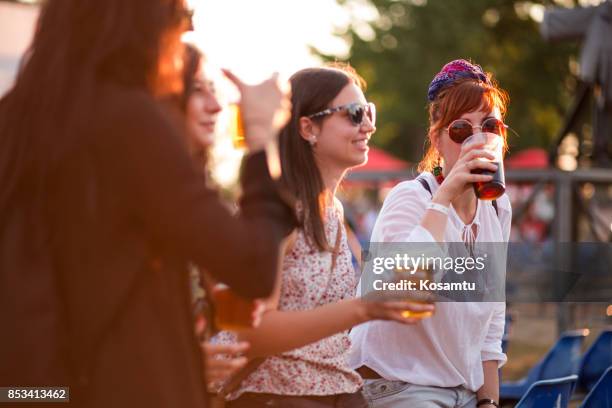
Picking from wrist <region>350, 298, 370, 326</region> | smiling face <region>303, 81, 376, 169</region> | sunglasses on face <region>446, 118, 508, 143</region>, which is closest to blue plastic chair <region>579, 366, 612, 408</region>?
sunglasses on face <region>446, 118, 508, 143</region>

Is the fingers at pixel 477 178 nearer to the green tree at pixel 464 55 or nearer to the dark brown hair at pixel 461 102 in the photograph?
the dark brown hair at pixel 461 102

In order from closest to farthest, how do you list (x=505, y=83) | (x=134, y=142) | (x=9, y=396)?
1. (x=134, y=142)
2. (x=9, y=396)
3. (x=505, y=83)

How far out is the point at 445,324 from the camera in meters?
2.76

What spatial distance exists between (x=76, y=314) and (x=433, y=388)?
156 cm

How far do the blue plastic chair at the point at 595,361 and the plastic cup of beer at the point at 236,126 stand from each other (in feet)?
11.3

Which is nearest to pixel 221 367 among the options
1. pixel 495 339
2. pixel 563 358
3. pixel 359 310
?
pixel 359 310

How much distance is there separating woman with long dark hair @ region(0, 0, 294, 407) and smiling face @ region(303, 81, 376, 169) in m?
1.11

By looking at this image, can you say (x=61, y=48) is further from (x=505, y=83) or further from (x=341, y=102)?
(x=505, y=83)

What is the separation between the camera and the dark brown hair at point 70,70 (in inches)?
57.7

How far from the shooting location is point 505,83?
2648 centimetres

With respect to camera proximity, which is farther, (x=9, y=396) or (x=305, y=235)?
(x=305, y=235)

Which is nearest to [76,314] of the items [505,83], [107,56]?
[107,56]

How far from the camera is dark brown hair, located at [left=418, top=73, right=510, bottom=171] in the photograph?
2846mm

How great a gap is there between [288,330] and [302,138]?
72 cm
